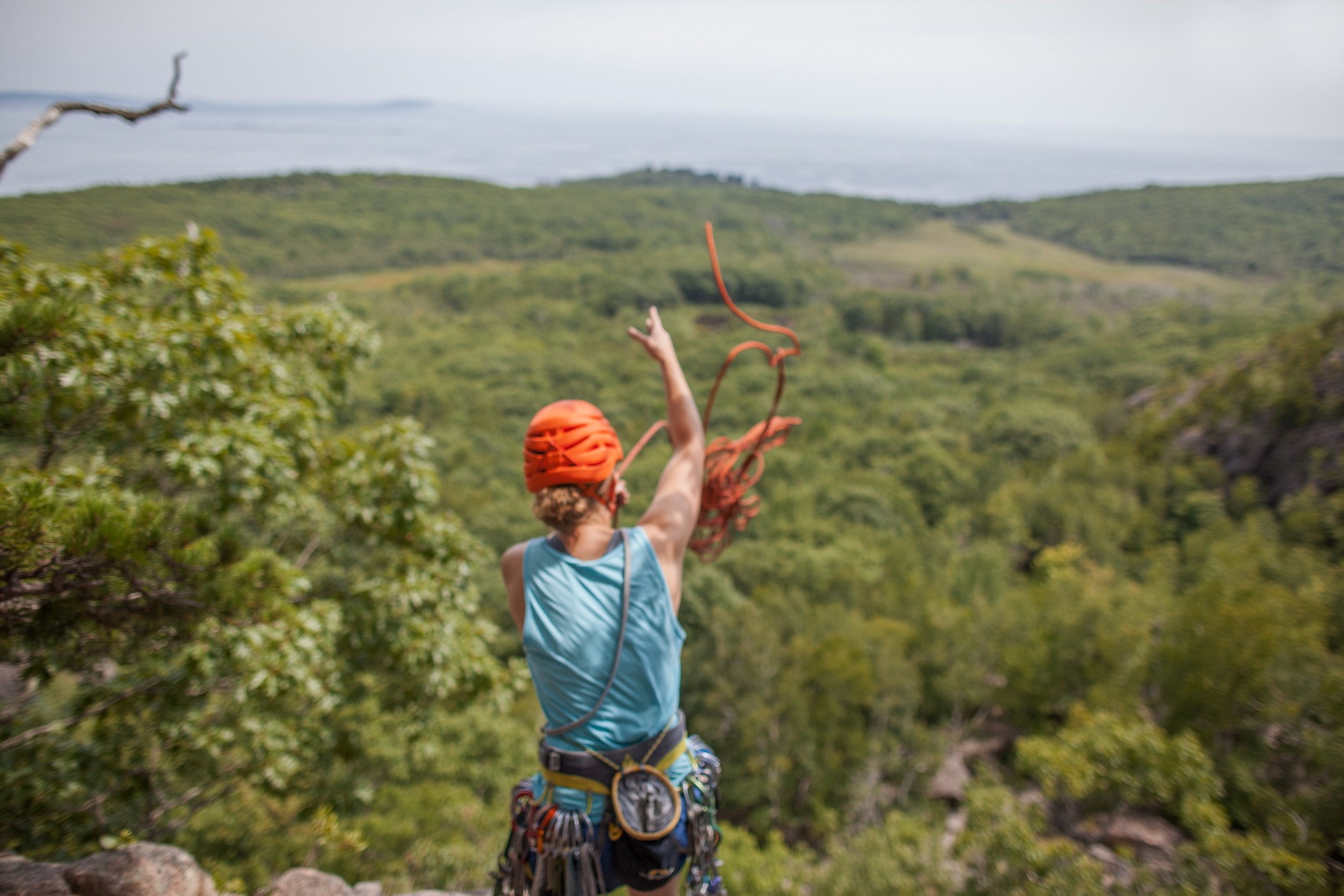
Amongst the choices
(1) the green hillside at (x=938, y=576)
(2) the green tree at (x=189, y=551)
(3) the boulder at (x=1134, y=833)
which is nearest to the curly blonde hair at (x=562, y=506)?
(2) the green tree at (x=189, y=551)

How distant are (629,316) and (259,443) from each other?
4312 inches

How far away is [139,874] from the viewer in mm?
3332

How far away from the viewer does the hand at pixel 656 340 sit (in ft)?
7.66

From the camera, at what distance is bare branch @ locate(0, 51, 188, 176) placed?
2514 millimetres

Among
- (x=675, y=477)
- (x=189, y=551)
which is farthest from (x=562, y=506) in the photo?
(x=189, y=551)

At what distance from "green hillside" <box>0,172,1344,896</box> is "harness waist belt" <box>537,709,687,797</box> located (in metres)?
3.27

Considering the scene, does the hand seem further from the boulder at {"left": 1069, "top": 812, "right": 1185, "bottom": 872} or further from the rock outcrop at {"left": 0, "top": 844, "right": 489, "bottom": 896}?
the boulder at {"left": 1069, "top": 812, "right": 1185, "bottom": 872}

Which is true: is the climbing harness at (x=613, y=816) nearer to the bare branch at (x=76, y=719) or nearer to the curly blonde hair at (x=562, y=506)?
the curly blonde hair at (x=562, y=506)

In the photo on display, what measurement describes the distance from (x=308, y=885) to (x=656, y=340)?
3.71m

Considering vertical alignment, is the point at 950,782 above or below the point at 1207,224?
below

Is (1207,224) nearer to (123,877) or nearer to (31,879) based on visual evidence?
(123,877)

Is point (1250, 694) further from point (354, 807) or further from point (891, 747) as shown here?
point (354, 807)

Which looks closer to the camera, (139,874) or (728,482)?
(728,482)

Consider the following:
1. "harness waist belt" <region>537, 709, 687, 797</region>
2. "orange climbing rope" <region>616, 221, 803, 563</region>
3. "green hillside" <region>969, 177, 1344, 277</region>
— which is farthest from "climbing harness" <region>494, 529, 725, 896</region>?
"green hillside" <region>969, 177, 1344, 277</region>
